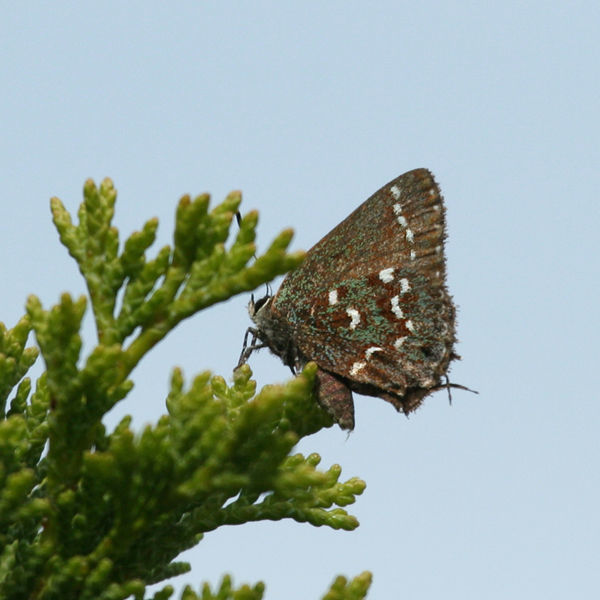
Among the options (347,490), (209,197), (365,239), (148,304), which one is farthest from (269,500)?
(365,239)

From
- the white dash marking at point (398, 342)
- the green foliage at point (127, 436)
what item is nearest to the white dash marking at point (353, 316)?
the white dash marking at point (398, 342)

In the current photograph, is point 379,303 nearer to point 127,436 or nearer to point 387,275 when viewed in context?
point 387,275

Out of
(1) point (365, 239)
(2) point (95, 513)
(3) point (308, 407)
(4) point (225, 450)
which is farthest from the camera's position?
(1) point (365, 239)

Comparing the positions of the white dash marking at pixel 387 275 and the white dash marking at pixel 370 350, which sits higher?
the white dash marking at pixel 387 275

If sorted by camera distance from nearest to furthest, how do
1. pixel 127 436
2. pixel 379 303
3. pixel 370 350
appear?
pixel 127 436 → pixel 370 350 → pixel 379 303

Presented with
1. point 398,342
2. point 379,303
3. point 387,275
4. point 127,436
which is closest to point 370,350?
point 398,342

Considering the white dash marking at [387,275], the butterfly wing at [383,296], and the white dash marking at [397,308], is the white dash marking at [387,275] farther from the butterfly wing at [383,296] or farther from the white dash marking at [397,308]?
the white dash marking at [397,308]

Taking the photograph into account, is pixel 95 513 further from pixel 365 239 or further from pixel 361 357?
pixel 365 239
